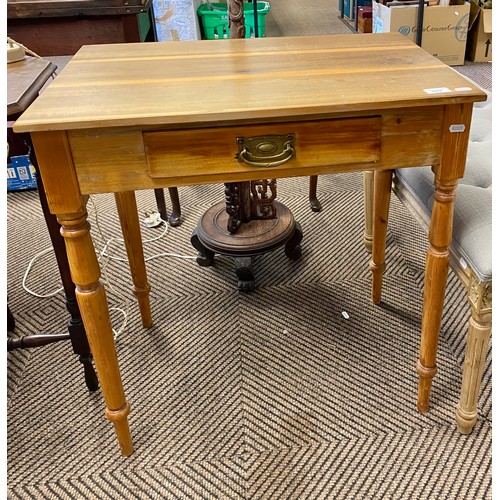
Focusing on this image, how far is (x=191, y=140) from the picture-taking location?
812mm

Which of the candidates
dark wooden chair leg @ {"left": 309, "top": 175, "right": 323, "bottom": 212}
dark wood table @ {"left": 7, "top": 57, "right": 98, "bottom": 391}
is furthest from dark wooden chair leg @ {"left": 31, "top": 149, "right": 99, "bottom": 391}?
dark wooden chair leg @ {"left": 309, "top": 175, "right": 323, "bottom": 212}

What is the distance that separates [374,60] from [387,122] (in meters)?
0.22

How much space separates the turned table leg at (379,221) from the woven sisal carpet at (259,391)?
0.09 meters

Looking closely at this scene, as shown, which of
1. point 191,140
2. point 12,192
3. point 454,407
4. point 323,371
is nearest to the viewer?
point 191,140

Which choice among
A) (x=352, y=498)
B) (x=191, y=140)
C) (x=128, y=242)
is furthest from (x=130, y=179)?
(x=352, y=498)

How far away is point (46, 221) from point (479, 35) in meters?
2.87

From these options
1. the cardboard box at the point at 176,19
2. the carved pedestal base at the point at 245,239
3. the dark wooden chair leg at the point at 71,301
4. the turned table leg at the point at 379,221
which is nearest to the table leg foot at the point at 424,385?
the turned table leg at the point at 379,221

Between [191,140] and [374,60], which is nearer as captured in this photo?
[191,140]

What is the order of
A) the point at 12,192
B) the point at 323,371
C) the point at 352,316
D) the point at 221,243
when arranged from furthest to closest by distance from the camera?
the point at 12,192 < the point at 221,243 < the point at 352,316 < the point at 323,371

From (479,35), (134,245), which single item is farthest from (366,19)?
(134,245)

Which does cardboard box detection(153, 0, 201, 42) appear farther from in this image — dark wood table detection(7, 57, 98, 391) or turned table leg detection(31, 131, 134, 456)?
turned table leg detection(31, 131, 134, 456)

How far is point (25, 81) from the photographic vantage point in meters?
1.11

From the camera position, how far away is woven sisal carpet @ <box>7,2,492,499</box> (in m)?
1.07

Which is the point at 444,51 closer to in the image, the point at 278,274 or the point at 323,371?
the point at 278,274
